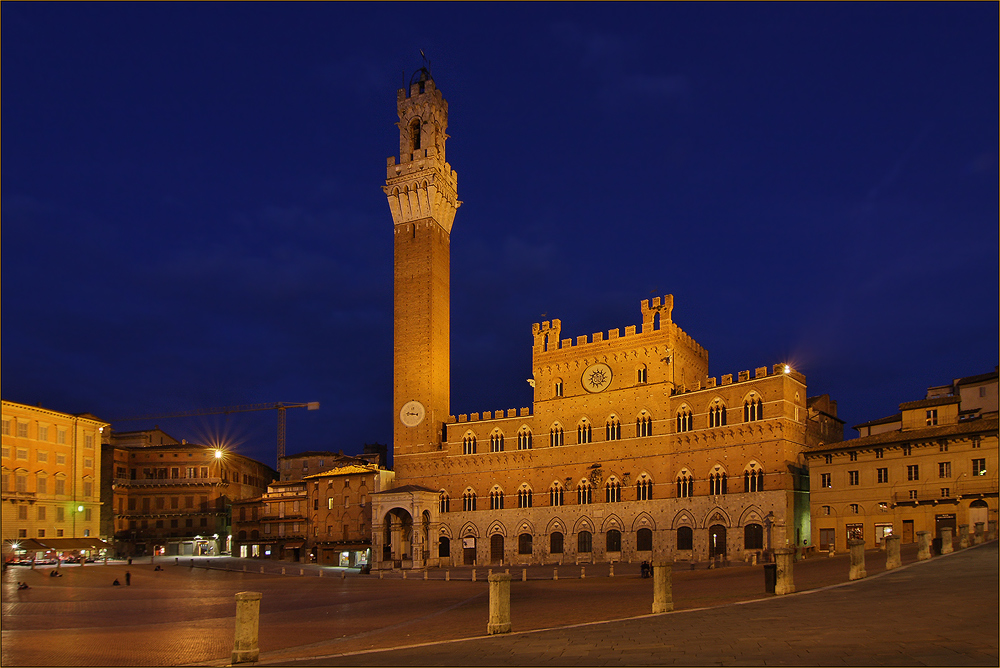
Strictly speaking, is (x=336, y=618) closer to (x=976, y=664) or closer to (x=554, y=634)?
(x=554, y=634)

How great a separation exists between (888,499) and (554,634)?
3515 cm

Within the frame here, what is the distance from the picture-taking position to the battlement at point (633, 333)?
5603 centimetres

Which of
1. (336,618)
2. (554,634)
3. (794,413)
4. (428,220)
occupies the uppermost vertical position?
(428,220)

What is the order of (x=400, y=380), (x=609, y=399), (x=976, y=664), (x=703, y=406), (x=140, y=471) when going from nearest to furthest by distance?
1. (x=976, y=664)
2. (x=703, y=406)
3. (x=609, y=399)
4. (x=400, y=380)
5. (x=140, y=471)

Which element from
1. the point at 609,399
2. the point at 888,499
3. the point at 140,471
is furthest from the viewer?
the point at 140,471

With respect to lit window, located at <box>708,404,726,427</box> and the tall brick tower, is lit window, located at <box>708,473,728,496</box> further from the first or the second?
the tall brick tower

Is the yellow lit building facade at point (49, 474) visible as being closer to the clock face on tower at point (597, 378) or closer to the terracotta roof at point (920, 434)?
the clock face on tower at point (597, 378)

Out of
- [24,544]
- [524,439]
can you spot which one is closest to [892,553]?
[524,439]

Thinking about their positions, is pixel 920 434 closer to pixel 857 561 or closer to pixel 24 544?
pixel 857 561

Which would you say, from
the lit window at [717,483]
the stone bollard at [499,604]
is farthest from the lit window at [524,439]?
the stone bollard at [499,604]

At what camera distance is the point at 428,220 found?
2650 inches

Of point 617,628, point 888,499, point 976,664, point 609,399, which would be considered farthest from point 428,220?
point 976,664

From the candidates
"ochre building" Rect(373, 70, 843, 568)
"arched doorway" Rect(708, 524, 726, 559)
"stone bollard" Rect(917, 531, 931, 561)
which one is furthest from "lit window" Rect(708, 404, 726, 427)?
"stone bollard" Rect(917, 531, 931, 561)

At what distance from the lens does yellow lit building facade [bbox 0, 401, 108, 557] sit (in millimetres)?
58844
